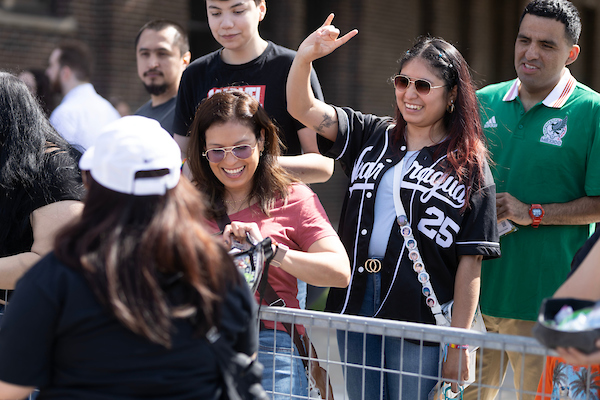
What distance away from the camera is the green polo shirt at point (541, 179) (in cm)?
318

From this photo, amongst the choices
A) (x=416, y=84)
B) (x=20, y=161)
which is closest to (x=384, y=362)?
(x=416, y=84)

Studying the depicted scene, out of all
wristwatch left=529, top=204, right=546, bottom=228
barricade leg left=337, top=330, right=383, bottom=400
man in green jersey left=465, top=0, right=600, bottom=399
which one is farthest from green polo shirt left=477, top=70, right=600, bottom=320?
barricade leg left=337, top=330, right=383, bottom=400

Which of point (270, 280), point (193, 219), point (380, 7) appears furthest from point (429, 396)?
point (380, 7)

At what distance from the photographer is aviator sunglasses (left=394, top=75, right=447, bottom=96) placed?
2.82m

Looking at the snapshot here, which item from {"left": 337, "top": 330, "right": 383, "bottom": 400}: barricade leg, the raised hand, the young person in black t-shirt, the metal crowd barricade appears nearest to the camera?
the metal crowd barricade

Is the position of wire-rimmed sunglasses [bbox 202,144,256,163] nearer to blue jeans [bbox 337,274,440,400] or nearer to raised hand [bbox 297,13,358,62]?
raised hand [bbox 297,13,358,62]

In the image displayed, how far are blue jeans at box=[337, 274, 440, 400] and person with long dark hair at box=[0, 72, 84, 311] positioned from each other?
125 cm

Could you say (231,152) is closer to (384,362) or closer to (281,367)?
(281,367)

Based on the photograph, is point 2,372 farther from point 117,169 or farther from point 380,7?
point 380,7

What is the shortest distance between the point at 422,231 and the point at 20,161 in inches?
A: 63.7

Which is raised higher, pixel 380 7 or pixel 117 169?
pixel 380 7

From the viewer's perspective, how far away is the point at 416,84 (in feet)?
9.30

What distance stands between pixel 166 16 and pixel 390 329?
777 centimetres

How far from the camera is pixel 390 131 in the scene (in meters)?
3.03
